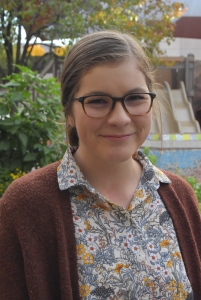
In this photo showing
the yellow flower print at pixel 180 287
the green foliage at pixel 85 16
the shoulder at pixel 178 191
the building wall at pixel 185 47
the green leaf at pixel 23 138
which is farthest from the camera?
the building wall at pixel 185 47

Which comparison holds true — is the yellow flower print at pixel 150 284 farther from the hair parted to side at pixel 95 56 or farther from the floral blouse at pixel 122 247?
the hair parted to side at pixel 95 56

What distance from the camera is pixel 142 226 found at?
1.31 m

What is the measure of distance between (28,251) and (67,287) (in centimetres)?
14

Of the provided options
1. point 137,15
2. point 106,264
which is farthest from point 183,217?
point 137,15

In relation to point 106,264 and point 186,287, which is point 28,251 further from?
point 186,287

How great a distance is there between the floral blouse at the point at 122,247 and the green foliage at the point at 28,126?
178cm

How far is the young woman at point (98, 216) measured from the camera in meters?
1.22

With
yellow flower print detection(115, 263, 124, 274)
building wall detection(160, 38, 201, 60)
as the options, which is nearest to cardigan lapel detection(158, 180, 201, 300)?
yellow flower print detection(115, 263, 124, 274)

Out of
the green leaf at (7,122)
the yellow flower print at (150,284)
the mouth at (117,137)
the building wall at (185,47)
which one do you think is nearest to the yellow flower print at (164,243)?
the yellow flower print at (150,284)

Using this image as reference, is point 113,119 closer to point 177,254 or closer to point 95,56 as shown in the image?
point 95,56

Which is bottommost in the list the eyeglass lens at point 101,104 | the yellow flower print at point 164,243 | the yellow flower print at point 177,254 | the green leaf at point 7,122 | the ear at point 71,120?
the yellow flower print at point 177,254

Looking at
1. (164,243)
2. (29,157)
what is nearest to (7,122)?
(29,157)

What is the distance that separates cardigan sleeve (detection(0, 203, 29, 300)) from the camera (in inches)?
48.2

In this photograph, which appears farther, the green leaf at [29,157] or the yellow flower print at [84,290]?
the green leaf at [29,157]
